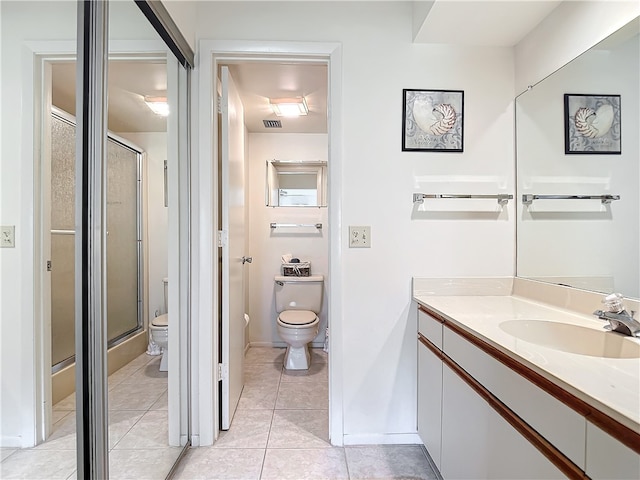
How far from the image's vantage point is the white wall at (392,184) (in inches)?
68.4

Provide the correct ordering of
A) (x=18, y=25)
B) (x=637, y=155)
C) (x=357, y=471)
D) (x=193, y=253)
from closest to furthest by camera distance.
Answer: (x=18, y=25) < (x=637, y=155) < (x=357, y=471) < (x=193, y=253)

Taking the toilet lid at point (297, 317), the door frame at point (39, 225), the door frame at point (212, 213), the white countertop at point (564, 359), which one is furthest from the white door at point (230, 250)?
the white countertop at point (564, 359)

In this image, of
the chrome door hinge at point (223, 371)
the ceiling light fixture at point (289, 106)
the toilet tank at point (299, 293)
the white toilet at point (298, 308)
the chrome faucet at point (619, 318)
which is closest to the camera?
the chrome faucet at point (619, 318)

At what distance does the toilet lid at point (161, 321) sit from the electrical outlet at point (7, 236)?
833mm

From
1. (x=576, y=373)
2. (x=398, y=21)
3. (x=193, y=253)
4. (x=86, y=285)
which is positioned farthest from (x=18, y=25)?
(x=398, y=21)

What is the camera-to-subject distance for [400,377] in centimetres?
178

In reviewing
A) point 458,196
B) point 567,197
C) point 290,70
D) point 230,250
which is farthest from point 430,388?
point 290,70

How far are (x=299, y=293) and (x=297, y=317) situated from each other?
0.38 m

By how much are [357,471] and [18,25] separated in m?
1.98

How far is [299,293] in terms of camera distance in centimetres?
312

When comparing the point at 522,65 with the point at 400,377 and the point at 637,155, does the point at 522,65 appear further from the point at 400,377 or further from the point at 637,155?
the point at 400,377

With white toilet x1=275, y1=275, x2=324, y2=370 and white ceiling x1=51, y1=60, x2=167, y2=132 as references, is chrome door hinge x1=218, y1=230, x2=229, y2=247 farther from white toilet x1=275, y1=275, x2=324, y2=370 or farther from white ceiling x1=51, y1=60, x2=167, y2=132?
white toilet x1=275, y1=275, x2=324, y2=370

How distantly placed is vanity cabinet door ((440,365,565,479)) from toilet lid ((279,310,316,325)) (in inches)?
56.7

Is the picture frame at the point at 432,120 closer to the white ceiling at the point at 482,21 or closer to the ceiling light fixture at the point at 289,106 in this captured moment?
the white ceiling at the point at 482,21
